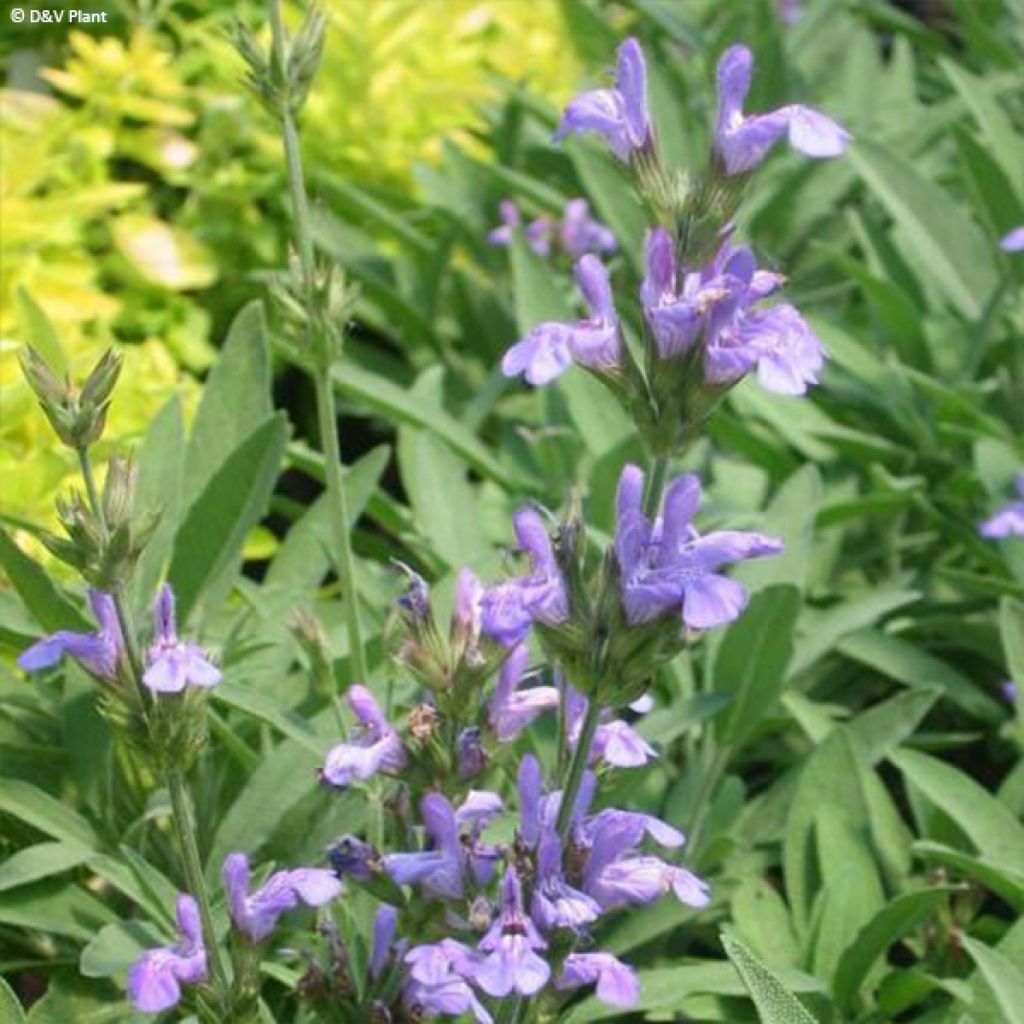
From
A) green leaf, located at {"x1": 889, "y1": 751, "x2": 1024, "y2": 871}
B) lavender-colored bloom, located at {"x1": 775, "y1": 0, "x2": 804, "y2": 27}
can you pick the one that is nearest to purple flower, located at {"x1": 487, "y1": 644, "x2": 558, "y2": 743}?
green leaf, located at {"x1": 889, "y1": 751, "x2": 1024, "y2": 871}

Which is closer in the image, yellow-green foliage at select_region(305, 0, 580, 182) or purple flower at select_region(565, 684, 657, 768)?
purple flower at select_region(565, 684, 657, 768)

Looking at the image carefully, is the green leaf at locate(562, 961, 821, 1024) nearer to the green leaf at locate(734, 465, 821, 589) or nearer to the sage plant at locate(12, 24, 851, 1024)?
the sage plant at locate(12, 24, 851, 1024)

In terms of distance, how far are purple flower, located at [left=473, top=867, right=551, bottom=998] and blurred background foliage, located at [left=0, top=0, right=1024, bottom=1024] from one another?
20.6 inches

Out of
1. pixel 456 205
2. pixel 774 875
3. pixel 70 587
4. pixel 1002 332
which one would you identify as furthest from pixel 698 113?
pixel 70 587

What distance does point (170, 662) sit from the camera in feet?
4.32

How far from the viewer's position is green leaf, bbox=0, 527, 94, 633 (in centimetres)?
183

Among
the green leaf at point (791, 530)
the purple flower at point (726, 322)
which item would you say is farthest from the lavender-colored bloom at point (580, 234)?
the purple flower at point (726, 322)

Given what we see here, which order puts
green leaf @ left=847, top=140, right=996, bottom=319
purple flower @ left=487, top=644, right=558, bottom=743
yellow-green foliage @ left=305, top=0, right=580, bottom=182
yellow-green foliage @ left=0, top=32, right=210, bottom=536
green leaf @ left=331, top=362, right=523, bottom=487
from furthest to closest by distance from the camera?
1. yellow-green foliage @ left=305, top=0, right=580, bottom=182
2. green leaf @ left=847, top=140, right=996, bottom=319
3. green leaf @ left=331, top=362, right=523, bottom=487
4. yellow-green foliage @ left=0, top=32, right=210, bottom=536
5. purple flower @ left=487, top=644, right=558, bottom=743

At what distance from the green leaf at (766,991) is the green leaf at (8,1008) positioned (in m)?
0.57

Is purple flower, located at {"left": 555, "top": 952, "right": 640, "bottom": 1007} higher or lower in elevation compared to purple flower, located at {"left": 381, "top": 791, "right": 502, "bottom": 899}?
lower

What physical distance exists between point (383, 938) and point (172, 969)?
191 mm

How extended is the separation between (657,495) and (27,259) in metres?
1.62

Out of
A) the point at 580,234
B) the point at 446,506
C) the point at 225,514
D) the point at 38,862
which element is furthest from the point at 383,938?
the point at 580,234

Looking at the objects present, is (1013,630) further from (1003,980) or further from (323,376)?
(323,376)
